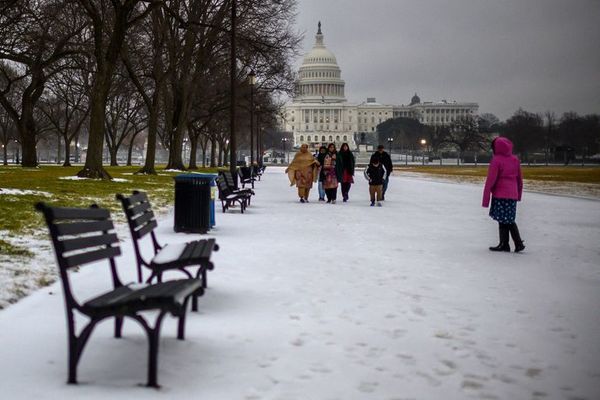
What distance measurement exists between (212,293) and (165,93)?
35.7 metres

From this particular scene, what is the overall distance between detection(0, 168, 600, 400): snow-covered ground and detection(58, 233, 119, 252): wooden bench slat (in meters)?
0.76

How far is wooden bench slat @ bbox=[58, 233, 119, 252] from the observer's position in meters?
4.53

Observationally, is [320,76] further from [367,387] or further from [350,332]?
[367,387]

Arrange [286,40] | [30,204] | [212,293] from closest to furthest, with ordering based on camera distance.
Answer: [212,293], [30,204], [286,40]

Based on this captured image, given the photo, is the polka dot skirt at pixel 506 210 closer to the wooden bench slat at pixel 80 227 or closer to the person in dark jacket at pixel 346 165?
the wooden bench slat at pixel 80 227

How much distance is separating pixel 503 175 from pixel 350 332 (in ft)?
19.4

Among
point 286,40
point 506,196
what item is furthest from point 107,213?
point 286,40

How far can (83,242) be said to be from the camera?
15.9 feet

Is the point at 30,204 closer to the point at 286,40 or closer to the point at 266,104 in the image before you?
the point at 286,40

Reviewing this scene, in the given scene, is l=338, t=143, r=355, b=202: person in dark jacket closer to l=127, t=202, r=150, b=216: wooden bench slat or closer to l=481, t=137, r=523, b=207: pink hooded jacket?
l=481, t=137, r=523, b=207: pink hooded jacket

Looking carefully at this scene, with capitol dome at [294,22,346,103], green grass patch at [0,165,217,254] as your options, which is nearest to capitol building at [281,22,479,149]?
→ capitol dome at [294,22,346,103]

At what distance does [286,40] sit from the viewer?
109ft

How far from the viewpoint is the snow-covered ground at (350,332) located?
4.42 metres

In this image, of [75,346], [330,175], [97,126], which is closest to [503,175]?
[75,346]
